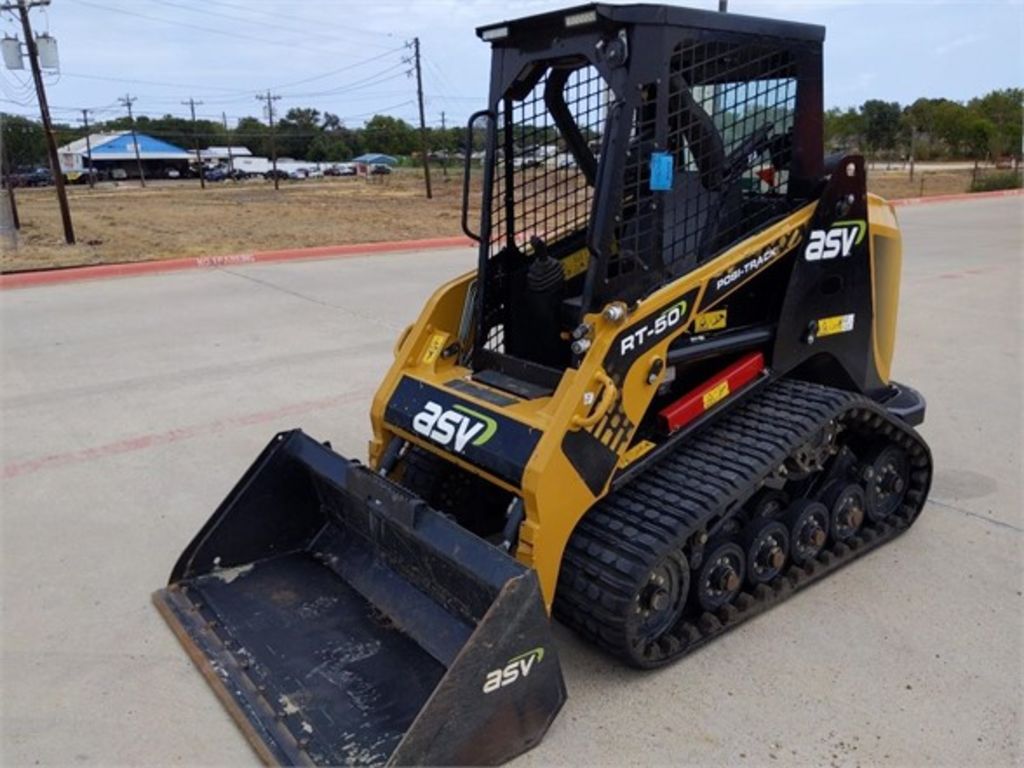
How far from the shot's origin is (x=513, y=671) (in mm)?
2652

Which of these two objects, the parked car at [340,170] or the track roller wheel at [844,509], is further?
the parked car at [340,170]

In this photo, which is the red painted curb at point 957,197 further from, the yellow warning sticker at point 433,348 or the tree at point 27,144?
the tree at point 27,144

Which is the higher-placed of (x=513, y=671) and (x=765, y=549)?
(x=513, y=671)

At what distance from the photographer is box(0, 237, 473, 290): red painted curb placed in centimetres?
1170

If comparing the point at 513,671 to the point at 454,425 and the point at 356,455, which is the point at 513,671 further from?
the point at 356,455

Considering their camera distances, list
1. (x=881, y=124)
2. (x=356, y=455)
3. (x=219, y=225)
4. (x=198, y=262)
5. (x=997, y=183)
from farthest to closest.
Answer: (x=881, y=124)
(x=997, y=183)
(x=219, y=225)
(x=198, y=262)
(x=356, y=455)

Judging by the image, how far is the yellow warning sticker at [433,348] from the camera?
3949 mm

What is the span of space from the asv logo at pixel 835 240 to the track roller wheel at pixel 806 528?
108 cm

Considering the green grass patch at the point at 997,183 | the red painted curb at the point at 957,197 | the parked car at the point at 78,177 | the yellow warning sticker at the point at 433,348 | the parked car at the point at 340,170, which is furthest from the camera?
the parked car at the point at 340,170

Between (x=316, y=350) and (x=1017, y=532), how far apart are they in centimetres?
573

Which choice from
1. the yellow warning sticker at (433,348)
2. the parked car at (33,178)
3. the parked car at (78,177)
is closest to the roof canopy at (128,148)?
the parked car at (78,177)

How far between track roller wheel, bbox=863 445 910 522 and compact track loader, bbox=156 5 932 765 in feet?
0.06

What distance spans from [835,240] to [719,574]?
159 cm

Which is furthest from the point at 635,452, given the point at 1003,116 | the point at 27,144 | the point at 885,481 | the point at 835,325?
the point at 27,144
